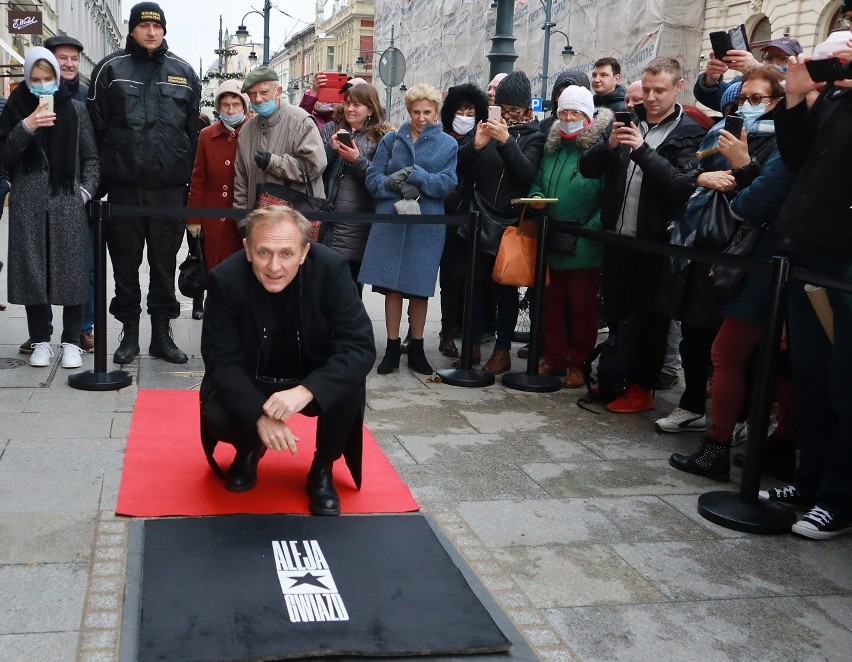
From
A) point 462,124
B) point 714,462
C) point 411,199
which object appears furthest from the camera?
point 462,124

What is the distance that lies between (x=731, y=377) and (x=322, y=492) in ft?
6.35

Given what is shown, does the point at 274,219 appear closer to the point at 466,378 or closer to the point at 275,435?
the point at 275,435

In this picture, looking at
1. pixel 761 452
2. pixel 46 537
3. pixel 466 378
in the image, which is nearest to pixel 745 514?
pixel 761 452

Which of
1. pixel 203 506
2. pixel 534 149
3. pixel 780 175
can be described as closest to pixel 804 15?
pixel 534 149

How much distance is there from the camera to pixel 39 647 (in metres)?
2.80

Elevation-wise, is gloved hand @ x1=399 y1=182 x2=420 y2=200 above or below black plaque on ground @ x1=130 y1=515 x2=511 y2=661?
above

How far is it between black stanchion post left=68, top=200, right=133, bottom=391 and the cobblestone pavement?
88 millimetres

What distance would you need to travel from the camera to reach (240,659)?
2744 millimetres

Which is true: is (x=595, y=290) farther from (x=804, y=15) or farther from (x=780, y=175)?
(x=804, y=15)

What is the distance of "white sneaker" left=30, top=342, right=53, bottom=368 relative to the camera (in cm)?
609

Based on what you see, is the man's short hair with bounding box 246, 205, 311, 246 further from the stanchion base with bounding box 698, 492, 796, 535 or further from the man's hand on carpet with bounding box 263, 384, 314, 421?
the stanchion base with bounding box 698, 492, 796, 535

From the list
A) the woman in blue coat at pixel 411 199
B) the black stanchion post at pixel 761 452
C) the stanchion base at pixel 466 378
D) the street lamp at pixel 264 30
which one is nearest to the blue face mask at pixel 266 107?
the woman in blue coat at pixel 411 199

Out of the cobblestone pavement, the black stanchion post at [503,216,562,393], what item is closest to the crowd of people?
the black stanchion post at [503,216,562,393]

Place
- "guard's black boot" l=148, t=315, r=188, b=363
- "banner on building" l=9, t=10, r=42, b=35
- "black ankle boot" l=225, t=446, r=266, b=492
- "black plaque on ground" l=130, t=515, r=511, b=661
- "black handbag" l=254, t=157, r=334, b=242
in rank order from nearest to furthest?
"black plaque on ground" l=130, t=515, r=511, b=661 < "black ankle boot" l=225, t=446, r=266, b=492 < "black handbag" l=254, t=157, r=334, b=242 < "guard's black boot" l=148, t=315, r=188, b=363 < "banner on building" l=9, t=10, r=42, b=35
